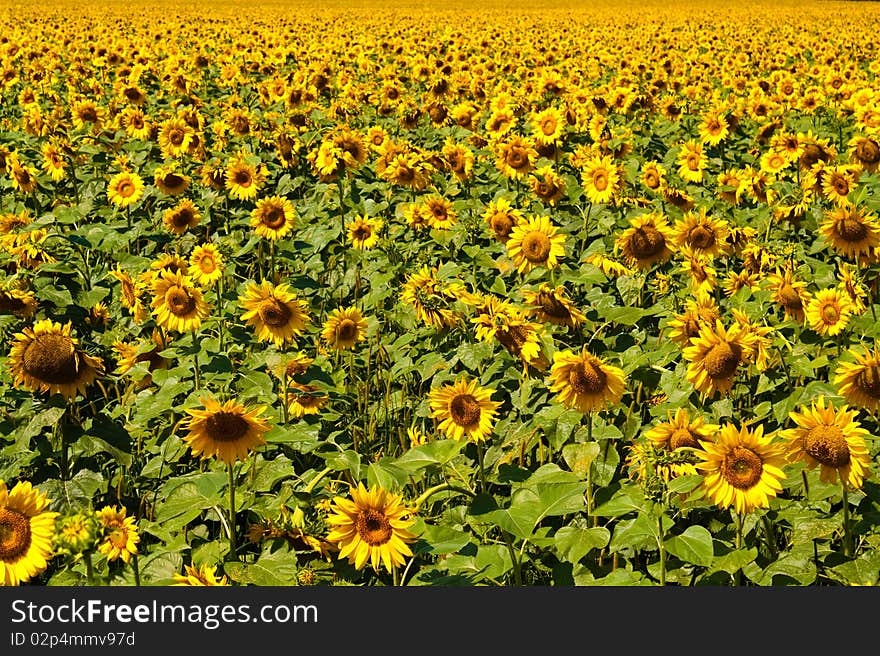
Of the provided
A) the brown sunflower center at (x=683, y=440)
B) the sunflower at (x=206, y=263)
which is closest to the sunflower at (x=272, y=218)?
the sunflower at (x=206, y=263)

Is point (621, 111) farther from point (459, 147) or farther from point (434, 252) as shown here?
point (434, 252)

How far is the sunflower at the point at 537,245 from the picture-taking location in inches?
171

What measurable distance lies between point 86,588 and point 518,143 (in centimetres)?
483

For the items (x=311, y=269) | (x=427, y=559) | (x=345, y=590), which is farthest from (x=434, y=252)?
(x=345, y=590)

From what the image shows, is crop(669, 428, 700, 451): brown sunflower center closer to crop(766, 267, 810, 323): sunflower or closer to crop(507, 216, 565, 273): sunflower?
crop(766, 267, 810, 323): sunflower

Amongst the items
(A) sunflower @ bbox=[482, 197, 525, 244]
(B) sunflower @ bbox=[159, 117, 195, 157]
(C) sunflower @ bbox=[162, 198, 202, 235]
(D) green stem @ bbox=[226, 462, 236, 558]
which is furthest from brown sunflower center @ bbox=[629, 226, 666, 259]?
(B) sunflower @ bbox=[159, 117, 195, 157]

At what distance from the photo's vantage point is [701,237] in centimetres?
441

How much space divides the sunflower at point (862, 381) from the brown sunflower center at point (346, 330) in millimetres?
2287

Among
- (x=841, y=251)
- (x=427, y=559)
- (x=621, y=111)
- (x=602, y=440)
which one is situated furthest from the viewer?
(x=621, y=111)

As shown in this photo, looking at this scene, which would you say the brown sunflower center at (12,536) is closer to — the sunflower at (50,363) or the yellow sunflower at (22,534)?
the yellow sunflower at (22,534)

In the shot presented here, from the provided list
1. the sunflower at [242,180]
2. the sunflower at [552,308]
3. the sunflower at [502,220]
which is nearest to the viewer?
the sunflower at [552,308]

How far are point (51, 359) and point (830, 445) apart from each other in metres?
2.73

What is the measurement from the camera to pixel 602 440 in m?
3.22

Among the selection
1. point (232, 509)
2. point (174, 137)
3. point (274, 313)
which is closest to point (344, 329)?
point (274, 313)
